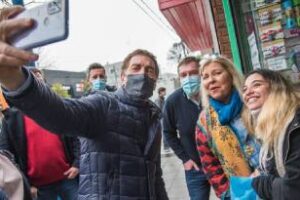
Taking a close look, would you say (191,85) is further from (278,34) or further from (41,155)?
(41,155)

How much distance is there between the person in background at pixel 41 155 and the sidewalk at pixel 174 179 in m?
3.06

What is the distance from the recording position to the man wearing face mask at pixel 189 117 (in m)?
4.22

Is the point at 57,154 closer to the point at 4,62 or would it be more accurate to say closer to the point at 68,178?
the point at 68,178

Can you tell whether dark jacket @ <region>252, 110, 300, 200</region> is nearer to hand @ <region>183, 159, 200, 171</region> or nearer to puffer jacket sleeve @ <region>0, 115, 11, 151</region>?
hand @ <region>183, 159, 200, 171</region>

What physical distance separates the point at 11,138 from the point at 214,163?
1.67 m

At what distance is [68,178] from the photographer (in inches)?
153

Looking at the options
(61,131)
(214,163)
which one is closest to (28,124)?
(214,163)

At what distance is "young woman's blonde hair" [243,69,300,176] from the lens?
2.32m

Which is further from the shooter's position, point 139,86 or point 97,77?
point 97,77

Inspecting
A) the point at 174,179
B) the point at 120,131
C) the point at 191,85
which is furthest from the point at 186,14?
the point at 120,131

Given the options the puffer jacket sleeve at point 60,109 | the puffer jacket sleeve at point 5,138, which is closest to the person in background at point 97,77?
the puffer jacket sleeve at point 5,138

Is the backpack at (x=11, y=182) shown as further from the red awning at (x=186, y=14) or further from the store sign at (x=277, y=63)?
the red awning at (x=186, y=14)

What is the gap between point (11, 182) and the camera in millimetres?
1978

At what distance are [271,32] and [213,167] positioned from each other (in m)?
2.10
